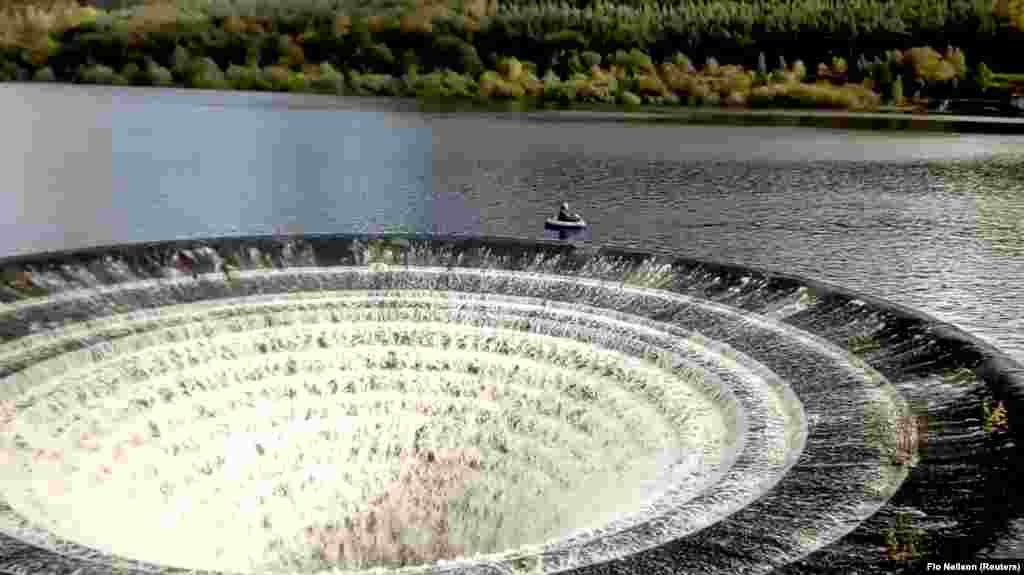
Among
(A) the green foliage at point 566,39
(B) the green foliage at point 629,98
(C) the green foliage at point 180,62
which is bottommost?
(B) the green foliage at point 629,98

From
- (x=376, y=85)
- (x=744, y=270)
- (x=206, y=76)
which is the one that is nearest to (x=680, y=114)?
(x=376, y=85)

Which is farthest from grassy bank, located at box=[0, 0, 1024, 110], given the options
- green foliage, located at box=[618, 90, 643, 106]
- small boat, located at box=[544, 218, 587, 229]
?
small boat, located at box=[544, 218, 587, 229]

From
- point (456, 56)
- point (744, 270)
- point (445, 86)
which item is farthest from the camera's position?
point (456, 56)

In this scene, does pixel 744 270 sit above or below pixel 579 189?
above

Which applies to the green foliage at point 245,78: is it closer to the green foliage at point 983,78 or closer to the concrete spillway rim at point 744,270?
the green foliage at point 983,78

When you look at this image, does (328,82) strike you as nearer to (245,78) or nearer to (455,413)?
(245,78)

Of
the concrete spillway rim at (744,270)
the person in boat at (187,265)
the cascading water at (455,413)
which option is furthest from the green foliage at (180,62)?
the person in boat at (187,265)

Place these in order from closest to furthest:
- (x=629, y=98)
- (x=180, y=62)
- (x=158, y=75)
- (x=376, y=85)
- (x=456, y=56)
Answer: (x=629, y=98), (x=456, y=56), (x=376, y=85), (x=180, y=62), (x=158, y=75)
